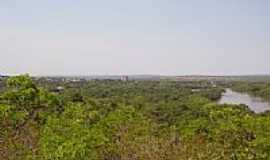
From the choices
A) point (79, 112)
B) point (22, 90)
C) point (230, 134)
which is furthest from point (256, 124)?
point (22, 90)

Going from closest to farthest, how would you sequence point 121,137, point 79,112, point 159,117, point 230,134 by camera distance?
point 121,137, point 230,134, point 79,112, point 159,117

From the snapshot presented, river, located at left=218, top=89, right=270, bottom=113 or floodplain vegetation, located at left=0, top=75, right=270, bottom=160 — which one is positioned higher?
floodplain vegetation, located at left=0, top=75, right=270, bottom=160

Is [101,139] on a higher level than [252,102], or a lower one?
higher

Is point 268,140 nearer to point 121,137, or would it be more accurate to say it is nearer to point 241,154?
point 241,154

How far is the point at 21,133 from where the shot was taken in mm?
10133

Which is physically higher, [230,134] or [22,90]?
[22,90]

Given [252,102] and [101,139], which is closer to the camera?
[101,139]

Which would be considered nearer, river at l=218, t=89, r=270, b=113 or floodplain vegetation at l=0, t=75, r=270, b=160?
floodplain vegetation at l=0, t=75, r=270, b=160

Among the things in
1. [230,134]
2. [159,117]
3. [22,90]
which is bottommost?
[159,117]

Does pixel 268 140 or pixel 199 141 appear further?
pixel 268 140

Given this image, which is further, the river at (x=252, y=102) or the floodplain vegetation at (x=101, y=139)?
the river at (x=252, y=102)

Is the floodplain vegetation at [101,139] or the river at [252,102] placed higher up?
the floodplain vegetation at [101,139]

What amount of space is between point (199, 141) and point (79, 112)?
23.4 ft

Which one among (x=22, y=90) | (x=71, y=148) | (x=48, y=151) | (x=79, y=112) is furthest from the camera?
(x=79, y=112)
